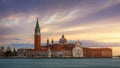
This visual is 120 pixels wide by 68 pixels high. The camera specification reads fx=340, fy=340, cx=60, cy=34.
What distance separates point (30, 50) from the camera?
137 meters

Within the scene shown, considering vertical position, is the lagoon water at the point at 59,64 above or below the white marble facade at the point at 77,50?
below

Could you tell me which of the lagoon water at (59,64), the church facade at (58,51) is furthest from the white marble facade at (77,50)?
the lagoon water at (59,64)

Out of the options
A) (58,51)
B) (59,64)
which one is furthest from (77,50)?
(59,64)

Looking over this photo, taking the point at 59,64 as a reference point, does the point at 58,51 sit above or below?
above

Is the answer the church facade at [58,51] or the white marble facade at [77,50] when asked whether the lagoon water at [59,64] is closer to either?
the church facade at [58,51]

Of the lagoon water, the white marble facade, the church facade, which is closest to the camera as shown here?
the lagoon water

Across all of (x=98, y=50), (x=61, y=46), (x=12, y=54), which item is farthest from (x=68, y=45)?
(x=12, y=54)

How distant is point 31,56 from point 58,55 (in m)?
11.1

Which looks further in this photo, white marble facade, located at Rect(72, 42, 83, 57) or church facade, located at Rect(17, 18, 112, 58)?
white marble facade, located at Rect(72, 42, 83, 57)

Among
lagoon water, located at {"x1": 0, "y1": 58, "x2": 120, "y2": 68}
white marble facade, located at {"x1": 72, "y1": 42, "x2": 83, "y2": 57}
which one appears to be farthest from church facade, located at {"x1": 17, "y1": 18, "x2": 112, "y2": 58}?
lagoon water, located at {"x1": 0, "y1": 58, "x2": 120, "y2": 68}

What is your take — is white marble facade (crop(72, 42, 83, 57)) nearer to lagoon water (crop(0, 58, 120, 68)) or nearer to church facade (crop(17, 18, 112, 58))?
church facade (crop(17, 18, 112, 58))

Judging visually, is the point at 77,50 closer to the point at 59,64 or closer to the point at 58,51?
the point at 58,51

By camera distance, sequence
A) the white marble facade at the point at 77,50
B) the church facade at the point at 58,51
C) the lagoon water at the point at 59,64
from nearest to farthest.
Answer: the lagoon water at the point at 59,64, the church facade at the point at 58,51, the white marble facade at the point at 77,50

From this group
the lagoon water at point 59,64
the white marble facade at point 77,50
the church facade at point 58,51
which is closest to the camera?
the lagoon water at point 59,64
